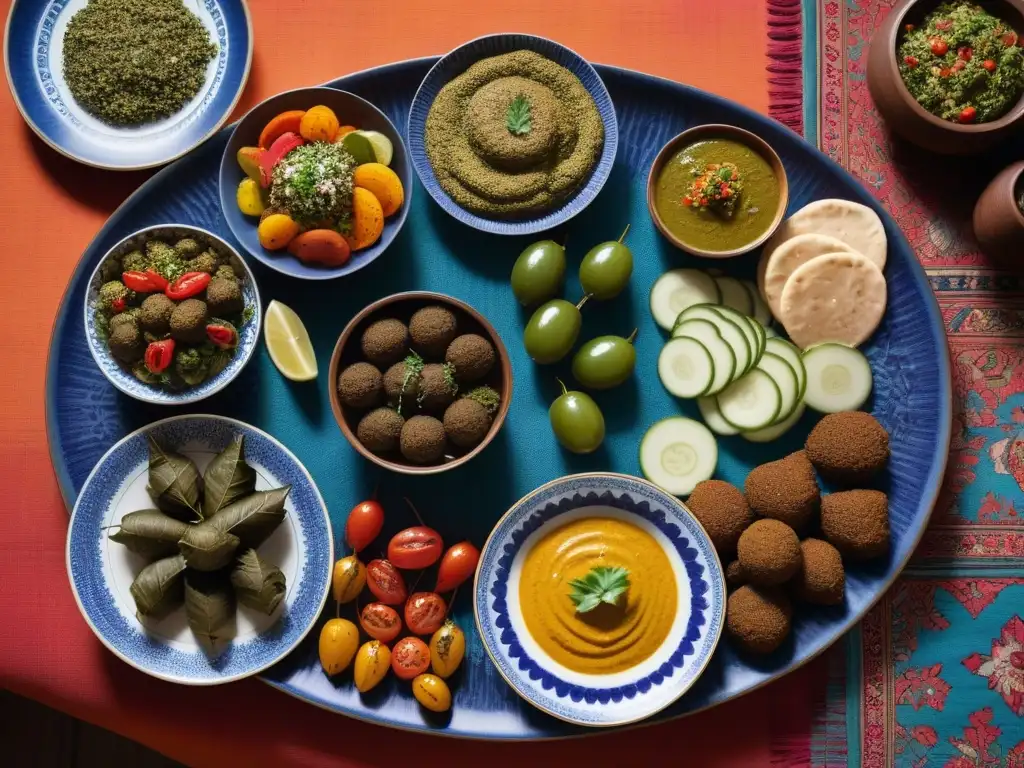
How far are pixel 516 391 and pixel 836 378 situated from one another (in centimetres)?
116

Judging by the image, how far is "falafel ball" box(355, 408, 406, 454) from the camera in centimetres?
284

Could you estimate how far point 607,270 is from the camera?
295 centimetres

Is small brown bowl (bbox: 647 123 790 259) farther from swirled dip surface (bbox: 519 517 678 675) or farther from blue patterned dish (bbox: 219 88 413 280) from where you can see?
swirled dip surface (bbox: 519 517 678 675)

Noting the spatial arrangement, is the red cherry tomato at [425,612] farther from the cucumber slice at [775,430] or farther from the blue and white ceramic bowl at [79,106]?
the blue and white ceramic bowl at [79,106]

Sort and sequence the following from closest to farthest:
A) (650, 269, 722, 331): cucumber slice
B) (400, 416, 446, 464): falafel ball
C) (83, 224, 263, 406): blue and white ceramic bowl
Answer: (400, 416, 446, 464): falafel ball < (83, 224, 263, 406): blue and white ceramic bowl < (650, 269, 722, 331): cucumber slice

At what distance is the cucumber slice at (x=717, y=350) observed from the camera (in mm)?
3004

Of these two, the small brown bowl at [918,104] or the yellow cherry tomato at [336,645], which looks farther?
the small brown bowl at [918,104]

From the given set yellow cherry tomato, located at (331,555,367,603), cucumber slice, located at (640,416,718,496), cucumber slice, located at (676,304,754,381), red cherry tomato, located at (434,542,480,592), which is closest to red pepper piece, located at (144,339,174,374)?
yellow cherry tomato, located at (331,555,367,603)

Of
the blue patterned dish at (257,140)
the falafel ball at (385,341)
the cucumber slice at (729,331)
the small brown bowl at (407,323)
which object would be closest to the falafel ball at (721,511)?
the cucumber slice at (729,331)

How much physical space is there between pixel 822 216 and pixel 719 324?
560mm

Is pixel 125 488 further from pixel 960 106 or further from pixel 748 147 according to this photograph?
pixel 960 106

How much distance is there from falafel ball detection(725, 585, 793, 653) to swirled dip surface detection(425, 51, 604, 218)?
5.11 feet

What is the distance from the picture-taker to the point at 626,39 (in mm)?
3332

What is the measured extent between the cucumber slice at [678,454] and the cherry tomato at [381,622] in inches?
40.6
